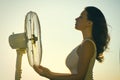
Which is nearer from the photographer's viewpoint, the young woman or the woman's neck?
the young woman

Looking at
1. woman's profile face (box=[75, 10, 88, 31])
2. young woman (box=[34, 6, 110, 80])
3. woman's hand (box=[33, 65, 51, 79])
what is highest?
woman's profile face (box=[75, 10, 88, 31])

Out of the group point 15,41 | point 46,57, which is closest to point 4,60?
point 46,57

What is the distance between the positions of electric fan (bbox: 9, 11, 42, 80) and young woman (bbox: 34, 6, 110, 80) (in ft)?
0.33

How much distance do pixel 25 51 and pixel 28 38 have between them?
89mm

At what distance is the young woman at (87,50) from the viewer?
1.13 metres

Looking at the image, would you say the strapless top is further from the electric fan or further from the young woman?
the electric fan

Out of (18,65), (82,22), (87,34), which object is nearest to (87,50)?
(87,34)

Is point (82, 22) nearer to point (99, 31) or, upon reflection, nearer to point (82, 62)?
point (99, 31)

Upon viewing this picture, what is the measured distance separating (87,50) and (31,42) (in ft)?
1.31

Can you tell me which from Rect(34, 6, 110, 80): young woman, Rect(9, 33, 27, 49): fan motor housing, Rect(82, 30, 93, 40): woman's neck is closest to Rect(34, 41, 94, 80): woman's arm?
Rect(34, 6, 110, 80): young woman

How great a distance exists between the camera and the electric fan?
4.28 feet

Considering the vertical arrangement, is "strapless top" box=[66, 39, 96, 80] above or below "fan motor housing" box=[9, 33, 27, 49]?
below

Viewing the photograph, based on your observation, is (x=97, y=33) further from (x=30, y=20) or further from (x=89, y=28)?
(x=30, y=20)

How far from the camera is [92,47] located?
1.15 meters
